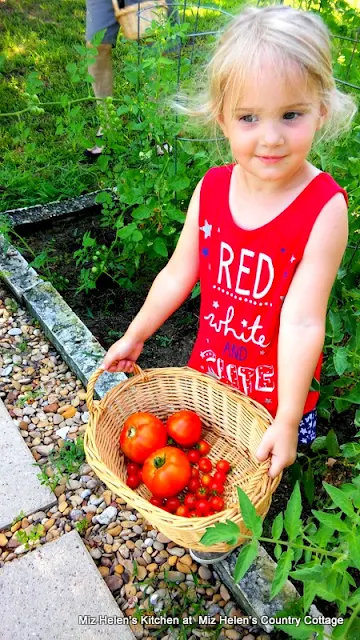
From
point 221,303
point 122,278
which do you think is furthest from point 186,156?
point 221,303

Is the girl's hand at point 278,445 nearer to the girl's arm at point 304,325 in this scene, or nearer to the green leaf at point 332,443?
the girl's arm at point 304,325

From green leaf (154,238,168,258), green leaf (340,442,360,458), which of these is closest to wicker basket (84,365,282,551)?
green leaf (340,442,360,458)

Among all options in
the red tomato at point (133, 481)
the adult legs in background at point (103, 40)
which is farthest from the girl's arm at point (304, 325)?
the adult legs in background at point (103, 40)

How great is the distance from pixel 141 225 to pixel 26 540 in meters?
1.34

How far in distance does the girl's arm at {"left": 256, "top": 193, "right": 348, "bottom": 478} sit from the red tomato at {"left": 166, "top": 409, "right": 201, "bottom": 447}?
0.38m

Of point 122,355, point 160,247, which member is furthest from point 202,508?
point 160,247

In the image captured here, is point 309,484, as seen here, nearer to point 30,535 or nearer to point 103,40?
point 30,535

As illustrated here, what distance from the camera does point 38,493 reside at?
77.0 inches

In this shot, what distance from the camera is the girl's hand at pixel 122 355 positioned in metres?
1.73

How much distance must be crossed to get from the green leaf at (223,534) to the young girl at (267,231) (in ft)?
0.97

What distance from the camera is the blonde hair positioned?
1.21 m

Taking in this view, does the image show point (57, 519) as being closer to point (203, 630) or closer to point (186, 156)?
point (203, 630)

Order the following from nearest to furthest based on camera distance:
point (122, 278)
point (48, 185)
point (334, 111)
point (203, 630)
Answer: point (334, 111) < point (203, 630) < point (122, 278) < point (48, 185)

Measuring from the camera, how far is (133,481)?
1.72m
